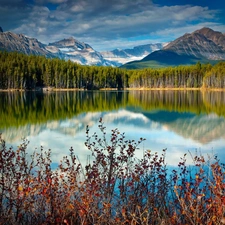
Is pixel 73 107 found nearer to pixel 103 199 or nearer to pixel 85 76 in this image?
pixel 103 199

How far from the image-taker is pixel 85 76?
166750 millimetres

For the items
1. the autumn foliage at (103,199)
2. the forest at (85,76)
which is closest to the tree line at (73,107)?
the autumn foliage at (103,199)

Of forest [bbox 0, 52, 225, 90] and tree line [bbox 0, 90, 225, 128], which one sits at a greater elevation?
forest [bbox 0, 52, 225, 90]

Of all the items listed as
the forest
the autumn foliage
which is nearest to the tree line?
the autumn foliage

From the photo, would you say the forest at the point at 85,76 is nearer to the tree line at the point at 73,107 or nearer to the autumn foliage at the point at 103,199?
the tree line at the point at 73,107

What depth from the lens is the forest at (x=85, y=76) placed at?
456 ft

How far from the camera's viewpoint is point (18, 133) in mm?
24781

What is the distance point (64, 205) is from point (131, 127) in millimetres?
21510

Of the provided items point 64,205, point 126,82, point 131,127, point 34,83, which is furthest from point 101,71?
point 64,205

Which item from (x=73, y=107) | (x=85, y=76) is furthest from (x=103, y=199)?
(x=85, y=76)

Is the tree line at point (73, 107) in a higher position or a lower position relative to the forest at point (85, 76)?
lower

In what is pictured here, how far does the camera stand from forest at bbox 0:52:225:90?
139 meters

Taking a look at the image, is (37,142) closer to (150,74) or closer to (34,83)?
(34,83)

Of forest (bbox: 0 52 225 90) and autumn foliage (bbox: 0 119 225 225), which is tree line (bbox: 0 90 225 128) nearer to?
autumn foliage (bbox: 0 119 225 225)
